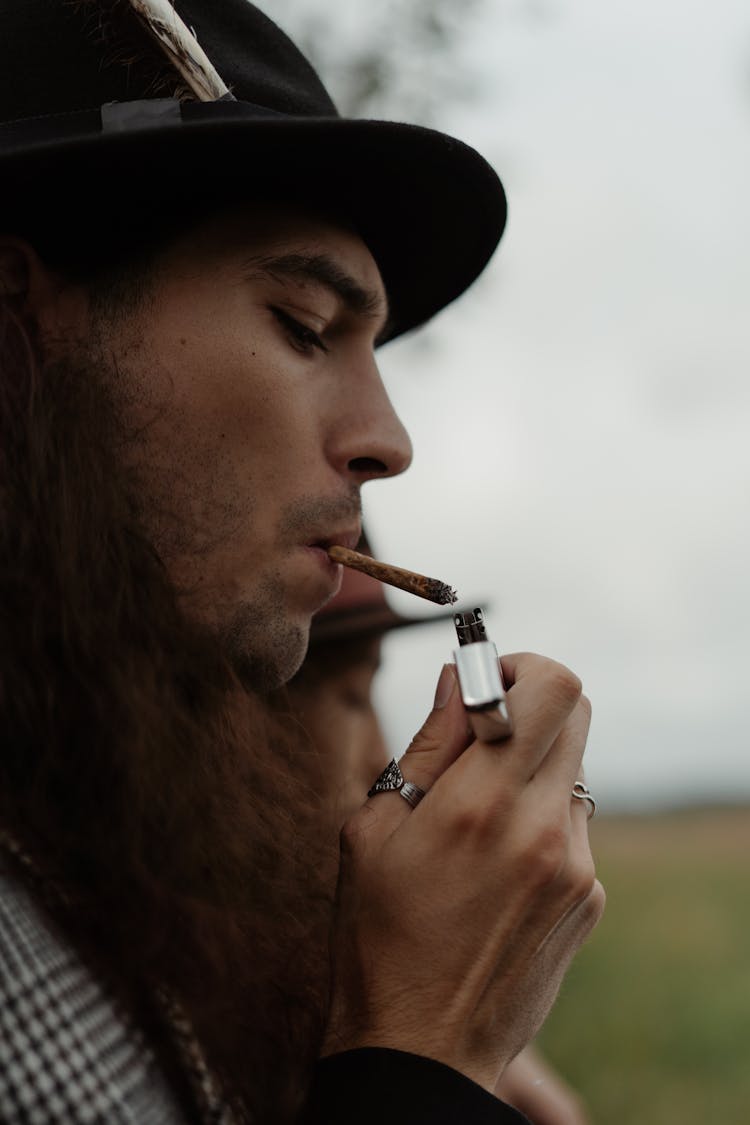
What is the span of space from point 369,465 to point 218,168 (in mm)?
556

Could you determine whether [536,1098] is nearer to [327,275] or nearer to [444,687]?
[444,687]

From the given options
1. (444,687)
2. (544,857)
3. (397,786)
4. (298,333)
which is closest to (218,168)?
(298,333)

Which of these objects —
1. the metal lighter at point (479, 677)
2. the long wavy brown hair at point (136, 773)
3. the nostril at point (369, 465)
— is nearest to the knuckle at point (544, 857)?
the metal lighter at point (479, 677)

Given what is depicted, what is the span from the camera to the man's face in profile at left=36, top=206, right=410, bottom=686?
1775mm

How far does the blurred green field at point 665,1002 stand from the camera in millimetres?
8328

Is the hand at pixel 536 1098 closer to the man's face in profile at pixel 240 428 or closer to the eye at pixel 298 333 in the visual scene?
the man's face in profile at pixel 240 428

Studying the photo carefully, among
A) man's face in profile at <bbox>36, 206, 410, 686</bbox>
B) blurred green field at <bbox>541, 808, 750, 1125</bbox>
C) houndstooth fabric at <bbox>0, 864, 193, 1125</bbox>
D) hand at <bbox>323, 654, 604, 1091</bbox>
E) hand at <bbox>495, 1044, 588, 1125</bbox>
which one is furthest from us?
blurred green field at <bbox>541, 808, 750, 1125</bbox>

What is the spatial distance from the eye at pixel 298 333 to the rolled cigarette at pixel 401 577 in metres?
0.36

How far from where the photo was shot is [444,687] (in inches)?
65.7

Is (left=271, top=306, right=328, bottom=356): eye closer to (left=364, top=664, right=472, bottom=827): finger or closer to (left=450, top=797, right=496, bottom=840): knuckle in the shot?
(left=364, top=664, right=472, bottom=827): finger

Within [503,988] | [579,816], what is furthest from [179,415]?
[503,988]

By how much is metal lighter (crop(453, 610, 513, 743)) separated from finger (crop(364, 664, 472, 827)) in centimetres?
11

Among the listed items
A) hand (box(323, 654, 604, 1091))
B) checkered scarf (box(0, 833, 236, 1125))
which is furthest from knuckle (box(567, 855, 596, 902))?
checkered scarf (box(0, 833, 236, 1125))

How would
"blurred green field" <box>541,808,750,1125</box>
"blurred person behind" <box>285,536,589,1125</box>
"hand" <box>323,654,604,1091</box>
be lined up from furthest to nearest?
"blurred green field" <box>541,808,750,1125</box>, "blurred person behind" <box>285,536,589,1125</box>, "hand" <box>323,654,604,1091</box>
